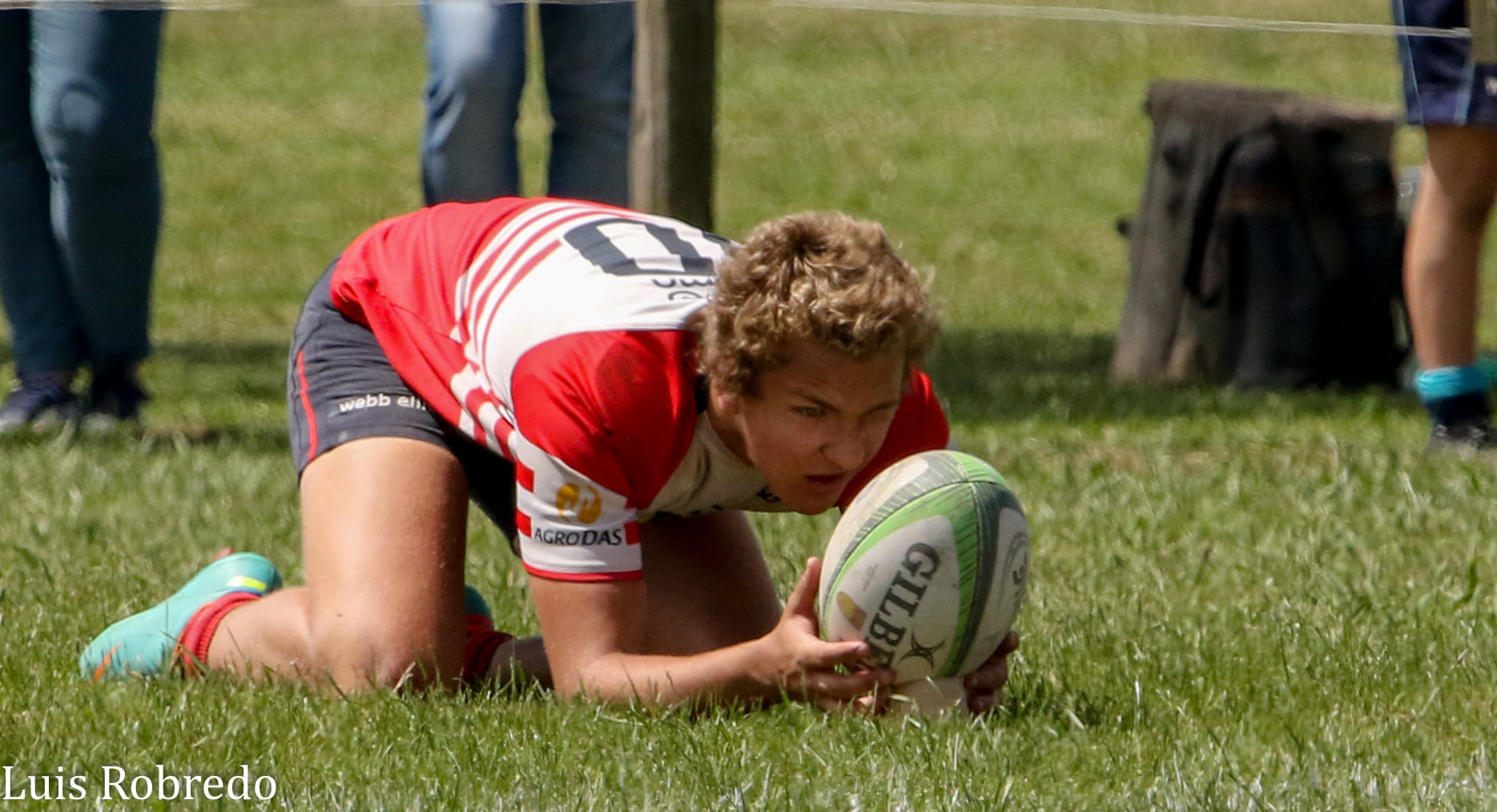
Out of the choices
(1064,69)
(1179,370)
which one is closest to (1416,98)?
(1179,370)

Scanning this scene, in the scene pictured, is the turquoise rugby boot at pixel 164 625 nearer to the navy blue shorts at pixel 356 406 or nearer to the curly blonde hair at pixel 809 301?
the navy blue shorts at pixel 356 406

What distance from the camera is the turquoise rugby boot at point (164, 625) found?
424cm

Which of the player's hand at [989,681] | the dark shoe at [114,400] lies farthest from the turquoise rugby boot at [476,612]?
the dark shoe at [114,400]

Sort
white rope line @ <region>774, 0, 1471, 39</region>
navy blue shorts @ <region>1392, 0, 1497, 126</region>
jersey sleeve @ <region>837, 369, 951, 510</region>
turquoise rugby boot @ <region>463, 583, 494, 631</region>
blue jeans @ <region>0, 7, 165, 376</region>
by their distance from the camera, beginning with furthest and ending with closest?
blue jeans @ <region>0, 7, 165, 376</region>, navy blue shorts @ <region>1392, 0, 1497, 126</region>, white rope line @ <region>774, 0, 1471, 39</region>, turquoise rugby boot @ <region>463, 583, 494, 631</region>, jersey sleeve @ <region>837, 369, 951, 510</region>

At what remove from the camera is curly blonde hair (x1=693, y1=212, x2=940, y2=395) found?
360 cm

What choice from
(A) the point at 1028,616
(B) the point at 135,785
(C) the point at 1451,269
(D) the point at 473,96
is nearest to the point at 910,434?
(A) the point at 1028,616

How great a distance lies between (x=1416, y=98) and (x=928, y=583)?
318 cm

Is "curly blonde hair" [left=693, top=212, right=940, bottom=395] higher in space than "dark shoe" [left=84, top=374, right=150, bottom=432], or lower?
higher

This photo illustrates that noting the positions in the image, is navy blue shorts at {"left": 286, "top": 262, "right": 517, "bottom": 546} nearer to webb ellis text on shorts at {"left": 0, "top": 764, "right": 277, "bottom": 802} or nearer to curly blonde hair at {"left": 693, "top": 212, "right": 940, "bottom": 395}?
curly blonde hair at {"left": 693, "top": 212, "right": 940, "bottom": 395}

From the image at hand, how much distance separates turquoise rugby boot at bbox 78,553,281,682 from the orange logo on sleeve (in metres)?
0.97

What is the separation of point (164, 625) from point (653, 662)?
1.15 metres

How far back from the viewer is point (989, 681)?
382 cm

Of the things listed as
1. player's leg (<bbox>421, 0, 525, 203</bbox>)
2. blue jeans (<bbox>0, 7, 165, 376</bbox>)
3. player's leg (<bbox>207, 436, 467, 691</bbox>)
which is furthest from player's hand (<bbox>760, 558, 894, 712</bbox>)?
blue jeans (<bbox>0, 7, 165, 376</bbox>)

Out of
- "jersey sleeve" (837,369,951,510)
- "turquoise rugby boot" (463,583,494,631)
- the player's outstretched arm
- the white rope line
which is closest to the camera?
the player's outstretched arm
